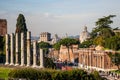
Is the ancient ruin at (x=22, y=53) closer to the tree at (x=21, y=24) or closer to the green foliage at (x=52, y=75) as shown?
the tree at (x=21, y=24)

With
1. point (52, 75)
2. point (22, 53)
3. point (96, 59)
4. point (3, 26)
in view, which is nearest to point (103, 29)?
point (96, 59)

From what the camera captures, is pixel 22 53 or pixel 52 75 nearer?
pixel 52 75

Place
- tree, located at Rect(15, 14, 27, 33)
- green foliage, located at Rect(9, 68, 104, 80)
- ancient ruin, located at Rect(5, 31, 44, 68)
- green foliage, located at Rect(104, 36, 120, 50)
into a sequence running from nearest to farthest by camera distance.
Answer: green foliage, located at Rect(9, 68, 104, 80), ancient ruin, located at Rect(5, 31, 44, 68), green foliage, located at Rect(104, 36, 120, 50), tree, located at Rect(15, 14, 27, 33)

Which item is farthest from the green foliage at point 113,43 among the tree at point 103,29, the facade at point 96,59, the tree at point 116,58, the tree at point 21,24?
the tree at point 21,24

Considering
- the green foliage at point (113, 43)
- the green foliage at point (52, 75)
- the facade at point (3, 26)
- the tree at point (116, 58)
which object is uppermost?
the facade at point (3, 26)

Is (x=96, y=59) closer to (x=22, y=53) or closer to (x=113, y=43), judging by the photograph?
(x=113, y=43)

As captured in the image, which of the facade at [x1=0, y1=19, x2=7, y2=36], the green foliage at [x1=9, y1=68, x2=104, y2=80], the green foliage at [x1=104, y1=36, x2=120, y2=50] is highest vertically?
the facade at [x1=0, y1=19, x2=7, y2=36]

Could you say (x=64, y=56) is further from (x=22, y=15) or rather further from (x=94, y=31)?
(x=22, y=15)

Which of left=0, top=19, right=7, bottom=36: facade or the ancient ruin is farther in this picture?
left=0, top=19, right=7, bottom=36: facade

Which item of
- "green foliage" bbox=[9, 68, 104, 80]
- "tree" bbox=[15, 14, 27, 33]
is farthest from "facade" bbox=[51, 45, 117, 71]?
"green foliage" bbox=[9, 68, 104, 80]

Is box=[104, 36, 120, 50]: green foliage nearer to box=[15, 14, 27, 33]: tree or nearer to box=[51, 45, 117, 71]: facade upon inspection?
box=[51, 45, 117, 71]: facade

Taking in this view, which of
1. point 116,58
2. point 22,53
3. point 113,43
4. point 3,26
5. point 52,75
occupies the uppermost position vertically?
point 3,26

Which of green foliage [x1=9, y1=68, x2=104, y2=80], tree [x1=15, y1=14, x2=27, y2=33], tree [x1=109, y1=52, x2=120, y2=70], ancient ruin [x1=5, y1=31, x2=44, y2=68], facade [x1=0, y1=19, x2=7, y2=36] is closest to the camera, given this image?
green foliage [x1=9, y1=68, x2=104, y2=80]

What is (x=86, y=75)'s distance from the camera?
5388cm
